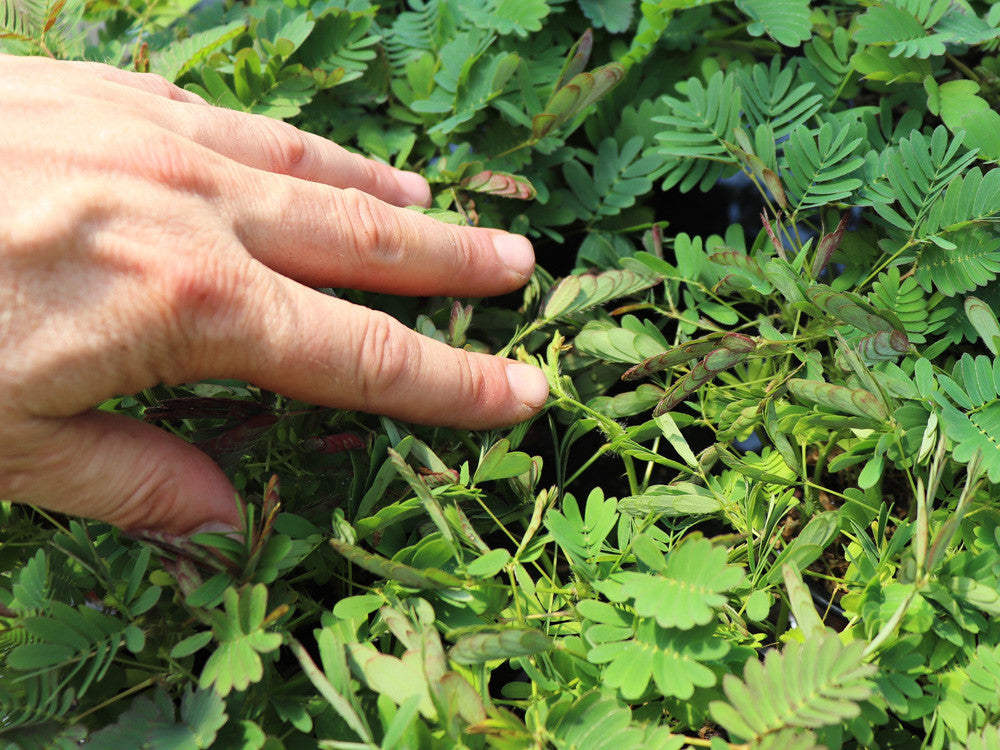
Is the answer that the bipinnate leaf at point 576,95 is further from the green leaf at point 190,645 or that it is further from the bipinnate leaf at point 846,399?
the green leaf at point 190,645

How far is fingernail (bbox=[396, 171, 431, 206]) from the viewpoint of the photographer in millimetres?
1402

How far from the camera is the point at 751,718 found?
0.74 m

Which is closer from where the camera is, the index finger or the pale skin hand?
the pale skin hand

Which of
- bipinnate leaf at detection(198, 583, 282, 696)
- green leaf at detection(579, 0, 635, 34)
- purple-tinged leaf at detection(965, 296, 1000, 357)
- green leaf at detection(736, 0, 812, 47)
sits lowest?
bipinnate leaf at detection(198, 583, 282, 696)

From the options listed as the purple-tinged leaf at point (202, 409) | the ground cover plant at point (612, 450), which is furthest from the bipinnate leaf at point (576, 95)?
the purple-tinged leaf at point (202, 409)

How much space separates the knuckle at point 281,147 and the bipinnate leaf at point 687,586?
0.88 meters

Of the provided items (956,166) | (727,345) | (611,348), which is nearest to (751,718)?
(727,345)

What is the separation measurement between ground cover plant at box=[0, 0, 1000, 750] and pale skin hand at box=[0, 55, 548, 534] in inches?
2.7

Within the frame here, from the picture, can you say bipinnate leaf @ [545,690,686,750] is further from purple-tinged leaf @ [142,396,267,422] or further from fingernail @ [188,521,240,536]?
purple-tinged leaf @ [142,396,267,422]

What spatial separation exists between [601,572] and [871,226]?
30.2 inches

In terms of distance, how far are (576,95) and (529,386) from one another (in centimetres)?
51

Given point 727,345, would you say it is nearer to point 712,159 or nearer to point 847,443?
point 847,443

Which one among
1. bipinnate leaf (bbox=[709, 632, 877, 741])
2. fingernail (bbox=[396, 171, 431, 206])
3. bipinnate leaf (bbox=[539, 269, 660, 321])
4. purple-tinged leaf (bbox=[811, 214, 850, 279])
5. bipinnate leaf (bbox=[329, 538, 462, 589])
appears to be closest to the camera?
bipinnate leaf (bbox=[709, 632, 877, 741])

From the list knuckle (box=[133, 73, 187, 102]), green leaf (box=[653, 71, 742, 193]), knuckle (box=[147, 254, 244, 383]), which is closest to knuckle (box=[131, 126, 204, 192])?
knuckle (box=[147, 254, 244, 383])
